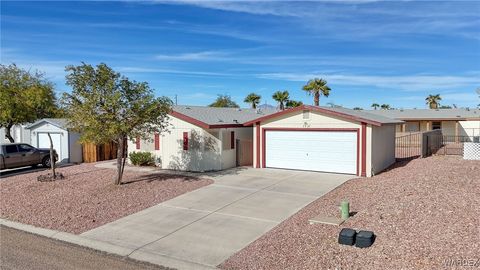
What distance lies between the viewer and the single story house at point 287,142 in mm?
16766

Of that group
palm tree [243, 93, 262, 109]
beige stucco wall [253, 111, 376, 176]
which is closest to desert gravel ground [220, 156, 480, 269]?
beige stucco wall [253, 111, 376, 176]

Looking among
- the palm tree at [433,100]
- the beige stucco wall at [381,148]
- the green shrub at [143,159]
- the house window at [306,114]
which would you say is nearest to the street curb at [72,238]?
the green shrub at [143,159]

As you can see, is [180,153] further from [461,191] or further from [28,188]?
[461,191]

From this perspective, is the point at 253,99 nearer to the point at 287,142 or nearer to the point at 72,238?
the point at 287,142

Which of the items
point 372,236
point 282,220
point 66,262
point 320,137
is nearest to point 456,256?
point 372,236

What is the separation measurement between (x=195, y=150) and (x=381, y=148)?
9.43 metres

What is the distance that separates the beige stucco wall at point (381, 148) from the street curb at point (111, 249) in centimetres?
1157

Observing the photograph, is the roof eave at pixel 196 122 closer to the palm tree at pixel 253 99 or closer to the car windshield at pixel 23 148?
the car windshield at pixel 23 148

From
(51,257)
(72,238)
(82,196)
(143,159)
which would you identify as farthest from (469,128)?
(51,257)

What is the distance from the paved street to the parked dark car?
11.8m

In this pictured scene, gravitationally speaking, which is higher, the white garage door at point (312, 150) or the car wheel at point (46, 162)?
the white garage door at point (312, 150)

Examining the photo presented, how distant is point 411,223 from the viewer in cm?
818

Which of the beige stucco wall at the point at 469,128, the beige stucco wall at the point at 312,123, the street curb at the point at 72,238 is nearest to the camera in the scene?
the street curb at the point at 72,238

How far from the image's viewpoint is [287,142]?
1853cm
